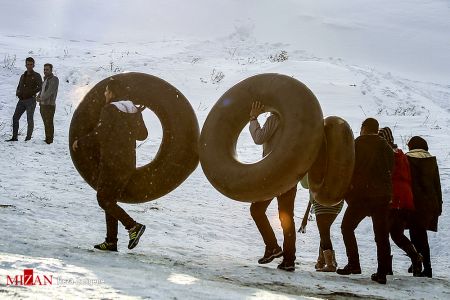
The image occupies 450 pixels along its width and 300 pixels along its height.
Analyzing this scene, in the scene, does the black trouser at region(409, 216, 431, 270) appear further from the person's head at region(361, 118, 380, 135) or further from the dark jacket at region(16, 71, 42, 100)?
the dark jacket at region(16, 71, 42, 100)

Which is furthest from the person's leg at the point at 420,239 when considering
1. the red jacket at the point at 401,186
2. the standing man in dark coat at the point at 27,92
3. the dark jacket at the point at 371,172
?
the standing man in dark coat at the point at 27,92

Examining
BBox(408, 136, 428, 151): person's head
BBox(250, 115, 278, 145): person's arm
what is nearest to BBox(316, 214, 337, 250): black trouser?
BBox(250, 115, 278, 145): person's arm

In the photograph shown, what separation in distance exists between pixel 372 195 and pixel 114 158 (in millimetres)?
2405

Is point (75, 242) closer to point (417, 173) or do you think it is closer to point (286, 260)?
point (286, 260)

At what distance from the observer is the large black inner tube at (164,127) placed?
5.66 metres

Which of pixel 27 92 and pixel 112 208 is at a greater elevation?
pixel 27 92

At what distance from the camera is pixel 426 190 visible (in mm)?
5512

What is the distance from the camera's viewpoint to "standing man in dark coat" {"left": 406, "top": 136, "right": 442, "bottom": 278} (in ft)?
18.0

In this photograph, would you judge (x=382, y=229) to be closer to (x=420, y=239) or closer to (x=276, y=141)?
(x=420, y=239)

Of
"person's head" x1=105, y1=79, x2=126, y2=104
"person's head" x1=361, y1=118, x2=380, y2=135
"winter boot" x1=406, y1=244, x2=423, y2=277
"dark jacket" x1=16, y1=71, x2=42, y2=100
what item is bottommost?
"winter boot" x1=406, y1=244, x2=423, y2=277

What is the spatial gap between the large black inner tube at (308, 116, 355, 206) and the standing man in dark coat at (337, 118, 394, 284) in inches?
5.3

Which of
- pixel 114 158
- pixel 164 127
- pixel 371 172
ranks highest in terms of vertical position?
pixel 164 127

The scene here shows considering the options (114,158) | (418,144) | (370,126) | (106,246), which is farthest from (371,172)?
(106,246)

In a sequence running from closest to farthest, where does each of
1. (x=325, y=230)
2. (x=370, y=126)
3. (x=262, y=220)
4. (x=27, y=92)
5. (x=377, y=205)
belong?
(x=377, y=205) → (x=370, y=126) → (x=262, y=220) → (x=325, y=230) → (x=27, y=92)
